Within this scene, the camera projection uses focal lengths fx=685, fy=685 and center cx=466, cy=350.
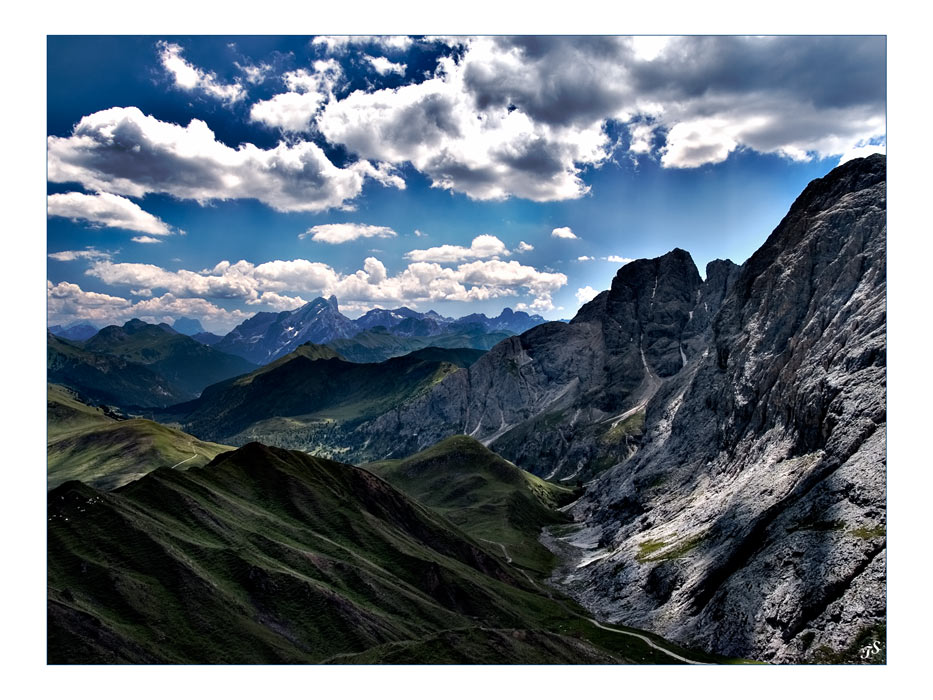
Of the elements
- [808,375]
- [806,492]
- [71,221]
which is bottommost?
[806,492]

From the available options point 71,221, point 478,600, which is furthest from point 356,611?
point 71,221

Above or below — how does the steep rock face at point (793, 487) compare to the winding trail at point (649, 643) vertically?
above

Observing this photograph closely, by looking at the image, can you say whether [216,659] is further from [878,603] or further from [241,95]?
[878,603]

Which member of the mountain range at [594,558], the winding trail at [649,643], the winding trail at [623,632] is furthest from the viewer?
the winding trail at [623,632]

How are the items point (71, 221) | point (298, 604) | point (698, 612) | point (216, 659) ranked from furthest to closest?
point (698, 612), point (298, 604), point (71, 221), point (216, 659)

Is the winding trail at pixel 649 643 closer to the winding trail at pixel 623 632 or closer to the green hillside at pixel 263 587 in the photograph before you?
the winding trail at pixel 623 632

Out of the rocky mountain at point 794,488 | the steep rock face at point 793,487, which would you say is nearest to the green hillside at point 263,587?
the rocky mountain at point 794,488

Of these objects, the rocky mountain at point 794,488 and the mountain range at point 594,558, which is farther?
the rocky mountain at point 794,488
